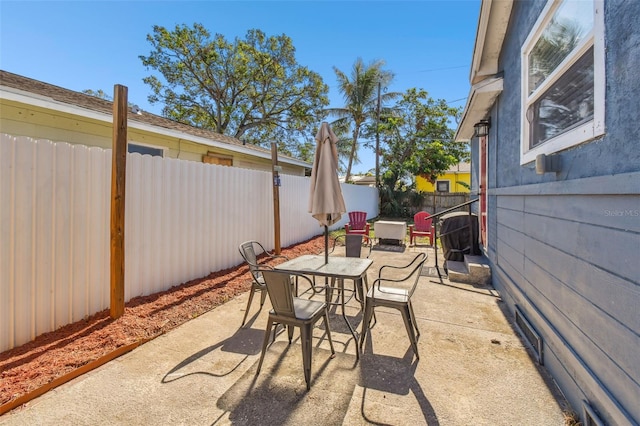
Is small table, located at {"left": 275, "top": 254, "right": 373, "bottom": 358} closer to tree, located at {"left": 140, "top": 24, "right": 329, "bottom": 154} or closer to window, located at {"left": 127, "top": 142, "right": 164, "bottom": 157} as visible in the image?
window, located at {"left": 127, "top": 142, "right": 164, "bottom": 157}

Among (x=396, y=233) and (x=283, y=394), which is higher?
(x=396, y=233)

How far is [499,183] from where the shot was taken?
4.89 metres

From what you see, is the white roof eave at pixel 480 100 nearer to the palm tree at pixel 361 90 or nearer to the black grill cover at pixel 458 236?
the black grill cover at pixel 458 236

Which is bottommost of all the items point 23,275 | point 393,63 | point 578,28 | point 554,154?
point 23,275

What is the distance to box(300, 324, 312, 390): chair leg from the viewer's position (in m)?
2.42

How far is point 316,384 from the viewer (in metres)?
2.49

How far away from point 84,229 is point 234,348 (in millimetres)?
Result: 2199

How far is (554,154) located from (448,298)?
2.76 metres

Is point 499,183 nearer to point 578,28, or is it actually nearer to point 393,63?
point 578,28

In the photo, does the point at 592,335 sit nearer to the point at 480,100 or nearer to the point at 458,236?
the point at 480,100

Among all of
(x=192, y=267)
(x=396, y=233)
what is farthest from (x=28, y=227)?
(x=396, y=233)

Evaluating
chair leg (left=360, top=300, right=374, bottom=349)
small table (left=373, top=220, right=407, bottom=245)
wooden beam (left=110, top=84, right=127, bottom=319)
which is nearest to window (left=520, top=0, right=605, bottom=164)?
chair leg (left=360, top=300, right=374, bottom=349)

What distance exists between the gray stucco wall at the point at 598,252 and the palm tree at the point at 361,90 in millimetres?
17045

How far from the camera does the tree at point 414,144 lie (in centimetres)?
1778
